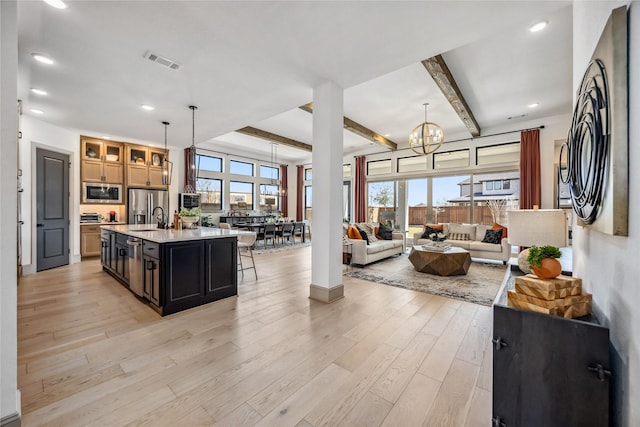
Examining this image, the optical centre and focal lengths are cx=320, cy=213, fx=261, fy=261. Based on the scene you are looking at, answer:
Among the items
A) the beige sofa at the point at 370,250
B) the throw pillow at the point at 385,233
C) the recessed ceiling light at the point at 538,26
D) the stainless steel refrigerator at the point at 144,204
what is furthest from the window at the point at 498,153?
the stainless steel refrigerator at the point at 144,204

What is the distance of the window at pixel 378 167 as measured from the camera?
334 inches

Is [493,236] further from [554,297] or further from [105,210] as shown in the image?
[105,210]

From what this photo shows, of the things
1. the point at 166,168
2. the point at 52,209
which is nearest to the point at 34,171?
the point at 52,209

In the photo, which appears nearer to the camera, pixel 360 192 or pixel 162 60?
pixel 162 60

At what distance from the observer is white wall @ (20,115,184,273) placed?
4695mm

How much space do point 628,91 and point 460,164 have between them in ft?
22.4

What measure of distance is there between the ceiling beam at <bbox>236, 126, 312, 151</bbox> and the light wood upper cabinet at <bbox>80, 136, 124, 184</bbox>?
3.03 metres

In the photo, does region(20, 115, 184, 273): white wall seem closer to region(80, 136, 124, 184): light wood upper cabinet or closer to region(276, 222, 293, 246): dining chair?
region(80, 136, 124, 184): light wood upper cabinet

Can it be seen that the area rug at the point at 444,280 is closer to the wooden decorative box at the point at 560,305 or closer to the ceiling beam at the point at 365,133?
the wooden decorative box at the point at 560,305

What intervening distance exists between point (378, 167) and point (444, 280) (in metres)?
5.09

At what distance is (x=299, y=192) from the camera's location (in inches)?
439

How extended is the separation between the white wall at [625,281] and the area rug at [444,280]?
238 cm

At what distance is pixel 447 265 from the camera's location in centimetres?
456

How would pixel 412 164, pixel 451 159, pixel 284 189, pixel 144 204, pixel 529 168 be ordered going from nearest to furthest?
pixel 529 168 < pixel 144 204 < pixel 451 159 < pixel 412 164 < pixel 284 189
